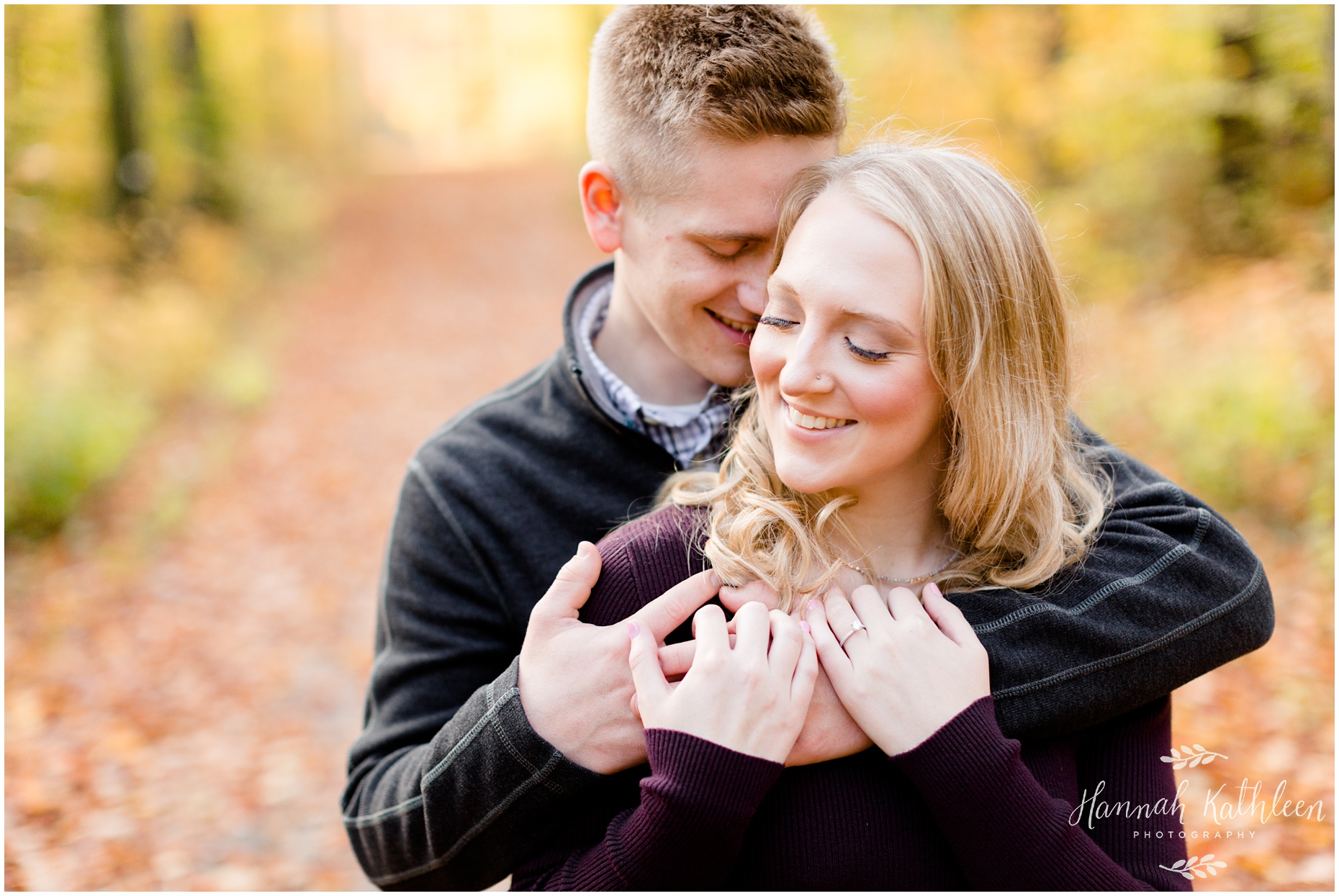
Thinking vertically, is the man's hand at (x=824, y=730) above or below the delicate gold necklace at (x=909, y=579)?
below

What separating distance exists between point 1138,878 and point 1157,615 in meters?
0.50

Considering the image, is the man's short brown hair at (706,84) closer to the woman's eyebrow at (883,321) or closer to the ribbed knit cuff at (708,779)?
the woman's eyebrow at (883,321)

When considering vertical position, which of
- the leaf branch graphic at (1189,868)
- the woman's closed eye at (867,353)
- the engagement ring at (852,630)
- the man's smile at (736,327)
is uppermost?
the woman's closed eye at (867,353)

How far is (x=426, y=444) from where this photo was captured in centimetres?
248

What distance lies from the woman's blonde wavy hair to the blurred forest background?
1.34 ft

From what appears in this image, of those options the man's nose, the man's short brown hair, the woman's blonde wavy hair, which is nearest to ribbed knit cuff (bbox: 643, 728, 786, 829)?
the woman's blonde wavy hair

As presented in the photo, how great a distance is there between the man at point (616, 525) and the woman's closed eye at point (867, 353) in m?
0.53

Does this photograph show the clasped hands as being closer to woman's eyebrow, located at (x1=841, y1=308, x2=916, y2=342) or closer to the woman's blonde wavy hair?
the woman's blonde wavy hair

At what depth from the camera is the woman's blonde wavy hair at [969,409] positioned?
1766 mm

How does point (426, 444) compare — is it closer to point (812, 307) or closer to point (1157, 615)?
point (812, 307)

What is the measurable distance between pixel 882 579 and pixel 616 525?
70 cm

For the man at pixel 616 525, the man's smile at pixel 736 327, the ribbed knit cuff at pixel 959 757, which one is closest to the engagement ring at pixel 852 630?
the man at pixel 616 525

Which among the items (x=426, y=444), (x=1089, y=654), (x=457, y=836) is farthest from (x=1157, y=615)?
(x=426, y=444)

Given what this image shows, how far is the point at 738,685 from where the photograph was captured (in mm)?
1629
